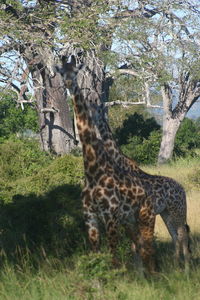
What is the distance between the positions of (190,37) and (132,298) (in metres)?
24.2

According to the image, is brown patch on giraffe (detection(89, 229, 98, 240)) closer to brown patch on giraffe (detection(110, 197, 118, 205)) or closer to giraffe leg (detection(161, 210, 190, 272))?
brown patch on giraffe (detection(110, 197, 118, 205))

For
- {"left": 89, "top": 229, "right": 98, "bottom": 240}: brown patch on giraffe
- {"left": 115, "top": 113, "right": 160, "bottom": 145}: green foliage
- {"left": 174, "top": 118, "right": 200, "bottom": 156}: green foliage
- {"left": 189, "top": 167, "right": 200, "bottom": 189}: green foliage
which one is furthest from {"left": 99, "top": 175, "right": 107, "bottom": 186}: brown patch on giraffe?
{"left": 174, "top": 118, "right": 200, "bottom": 156}: green foliage

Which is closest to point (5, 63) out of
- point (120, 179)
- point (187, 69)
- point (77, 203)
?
point (187, 69)

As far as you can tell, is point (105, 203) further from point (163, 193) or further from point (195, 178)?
point (195, 178)

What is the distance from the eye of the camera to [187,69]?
28.1m

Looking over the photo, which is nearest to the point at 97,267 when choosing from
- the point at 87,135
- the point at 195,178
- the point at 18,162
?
the point at 87,135

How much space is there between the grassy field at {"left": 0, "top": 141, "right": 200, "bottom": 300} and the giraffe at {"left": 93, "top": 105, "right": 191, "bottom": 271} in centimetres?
31

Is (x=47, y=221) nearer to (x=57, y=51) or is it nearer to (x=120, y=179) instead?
(x=120, y=179)

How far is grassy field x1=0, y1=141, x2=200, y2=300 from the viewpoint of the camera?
264 inches

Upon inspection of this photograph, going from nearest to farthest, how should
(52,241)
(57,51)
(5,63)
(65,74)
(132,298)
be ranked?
(132,298) < (65,74) < (52,241) < (57,51) < (5,63)

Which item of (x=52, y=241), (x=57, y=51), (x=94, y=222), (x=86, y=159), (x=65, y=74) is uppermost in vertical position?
(x=57, y=51)

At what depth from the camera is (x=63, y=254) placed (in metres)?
9.27

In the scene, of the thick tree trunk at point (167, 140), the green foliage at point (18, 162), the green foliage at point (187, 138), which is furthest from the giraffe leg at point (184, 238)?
the green foliage at point (187, 138)

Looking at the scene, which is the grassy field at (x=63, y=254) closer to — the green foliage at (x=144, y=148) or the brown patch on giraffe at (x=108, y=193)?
the brown patch on giraffe at (x=108, y=193)
